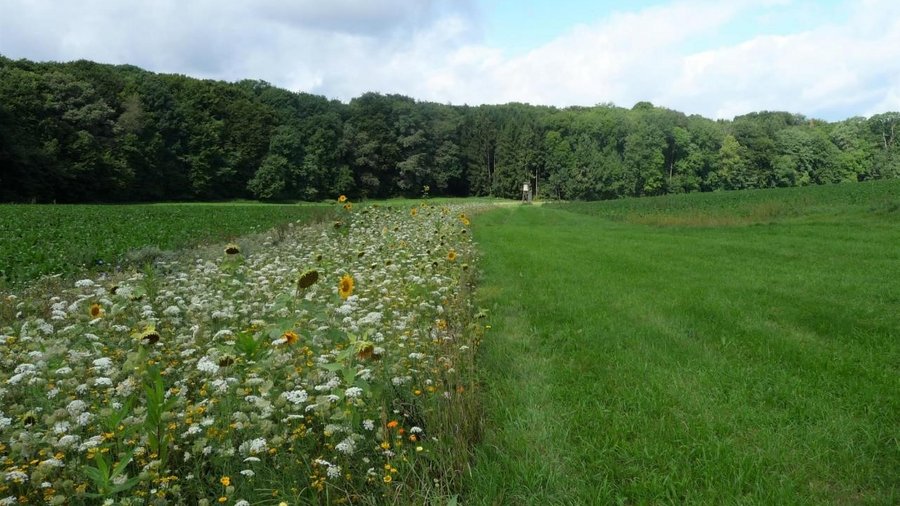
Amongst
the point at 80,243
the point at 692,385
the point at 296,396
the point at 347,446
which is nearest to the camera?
the point at 347,446

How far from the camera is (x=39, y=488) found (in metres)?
2.52

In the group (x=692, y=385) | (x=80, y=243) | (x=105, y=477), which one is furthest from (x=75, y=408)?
(x=80, y=243)

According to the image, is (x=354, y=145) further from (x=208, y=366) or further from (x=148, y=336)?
(x=208, y=366)

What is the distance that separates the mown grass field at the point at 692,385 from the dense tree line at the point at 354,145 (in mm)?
43180

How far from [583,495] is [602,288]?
541 cm

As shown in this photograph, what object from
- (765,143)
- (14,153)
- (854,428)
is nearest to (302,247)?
(854,428)

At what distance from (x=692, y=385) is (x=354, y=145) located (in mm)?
62312

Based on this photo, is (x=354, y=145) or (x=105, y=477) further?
(x=354, y=145)

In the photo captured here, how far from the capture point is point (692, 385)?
14.2ft

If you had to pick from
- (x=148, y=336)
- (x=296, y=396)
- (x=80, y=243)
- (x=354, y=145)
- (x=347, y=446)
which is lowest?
(x=347, y=446)

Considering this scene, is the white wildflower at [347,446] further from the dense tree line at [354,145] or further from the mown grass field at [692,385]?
the dense tree line at [354,145]

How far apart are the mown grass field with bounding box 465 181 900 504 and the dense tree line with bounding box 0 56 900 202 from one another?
142 ft

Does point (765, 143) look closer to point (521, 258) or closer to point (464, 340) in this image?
point (521, 258)

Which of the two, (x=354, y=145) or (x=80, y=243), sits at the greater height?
(x=354, y=145)
